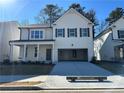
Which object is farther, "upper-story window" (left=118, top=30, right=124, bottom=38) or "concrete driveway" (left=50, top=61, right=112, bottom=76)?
"upper-story window" (left=118, top=30, right=124, bottom=38)

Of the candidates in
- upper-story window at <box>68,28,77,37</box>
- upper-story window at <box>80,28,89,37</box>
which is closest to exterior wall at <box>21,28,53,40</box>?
upper-story window at <box>68,28,77,37</box>

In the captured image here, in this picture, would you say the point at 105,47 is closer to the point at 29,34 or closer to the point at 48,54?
the point at 48,54

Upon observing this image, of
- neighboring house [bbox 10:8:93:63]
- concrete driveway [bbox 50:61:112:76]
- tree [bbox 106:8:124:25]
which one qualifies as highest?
tree [bbox 106:8:124:25]

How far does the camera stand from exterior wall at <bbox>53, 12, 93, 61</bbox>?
28500 millimetres

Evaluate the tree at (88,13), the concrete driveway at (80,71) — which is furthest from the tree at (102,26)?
the concrete driveway at (80,71)

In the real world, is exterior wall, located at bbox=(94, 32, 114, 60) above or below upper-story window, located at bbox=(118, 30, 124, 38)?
below

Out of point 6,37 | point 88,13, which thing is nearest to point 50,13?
point 88,13

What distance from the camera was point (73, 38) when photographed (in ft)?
94.0

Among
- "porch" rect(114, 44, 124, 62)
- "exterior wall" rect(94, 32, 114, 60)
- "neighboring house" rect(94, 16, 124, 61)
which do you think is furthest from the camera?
"exterior wall" rect(94, 32, 114, 60)

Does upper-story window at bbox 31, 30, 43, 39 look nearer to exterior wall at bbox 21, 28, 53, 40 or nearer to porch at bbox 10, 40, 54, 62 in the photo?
exterior wall at bbox 21, 28, 53, 40

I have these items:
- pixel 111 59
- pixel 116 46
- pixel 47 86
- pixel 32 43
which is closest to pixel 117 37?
pixel 116 46

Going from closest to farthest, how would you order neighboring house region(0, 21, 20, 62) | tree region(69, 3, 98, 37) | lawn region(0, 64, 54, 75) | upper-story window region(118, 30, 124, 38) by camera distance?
1. lawn region(0, 64, 54, 75)
2. upper-story window region(118, 30, 124, 38)
3. neighboring house region(0, 21, 20, 62)
4. tree region(69, 3, 98, 37)

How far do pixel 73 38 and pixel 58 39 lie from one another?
2.09m

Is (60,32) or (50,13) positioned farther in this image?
(50,13)
